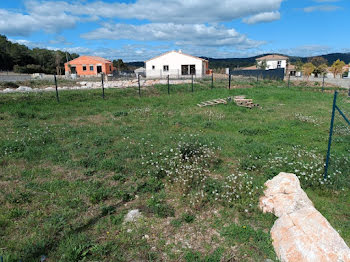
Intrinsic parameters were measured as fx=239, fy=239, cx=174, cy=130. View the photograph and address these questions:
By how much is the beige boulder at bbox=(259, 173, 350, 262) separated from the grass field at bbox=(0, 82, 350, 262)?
206mm

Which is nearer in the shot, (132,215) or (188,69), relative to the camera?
(132,215)

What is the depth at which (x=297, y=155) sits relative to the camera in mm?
6336

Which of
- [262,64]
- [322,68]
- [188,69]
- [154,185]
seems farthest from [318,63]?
[154,185]

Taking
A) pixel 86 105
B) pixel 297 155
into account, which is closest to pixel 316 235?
pixel 297 155

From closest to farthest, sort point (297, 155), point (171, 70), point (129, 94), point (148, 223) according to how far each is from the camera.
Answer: point (148, 223), point (297, 155), point (129, 94), point (171, 70)

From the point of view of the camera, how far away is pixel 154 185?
497 centimetres

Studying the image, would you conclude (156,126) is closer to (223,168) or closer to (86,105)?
(223,168)

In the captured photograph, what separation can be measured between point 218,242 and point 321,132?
7.34 m

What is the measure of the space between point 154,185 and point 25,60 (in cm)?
6613

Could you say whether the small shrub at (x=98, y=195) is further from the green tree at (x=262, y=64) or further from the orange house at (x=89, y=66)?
the green tree at (x=262, y=64)

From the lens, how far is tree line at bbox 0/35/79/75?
2105 inches

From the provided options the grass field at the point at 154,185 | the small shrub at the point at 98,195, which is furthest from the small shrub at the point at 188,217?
the small shrub at the point at 98,195

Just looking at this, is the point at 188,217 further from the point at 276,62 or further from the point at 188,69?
the point at 276,62

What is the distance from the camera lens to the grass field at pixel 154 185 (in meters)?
3.34
